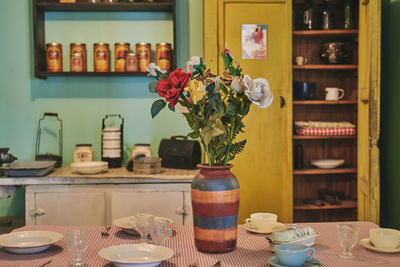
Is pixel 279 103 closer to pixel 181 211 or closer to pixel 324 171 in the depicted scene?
pixel 324 171

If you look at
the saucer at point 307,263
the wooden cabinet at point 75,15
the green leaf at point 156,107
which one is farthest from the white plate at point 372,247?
the wooden cabinet at point 75,15

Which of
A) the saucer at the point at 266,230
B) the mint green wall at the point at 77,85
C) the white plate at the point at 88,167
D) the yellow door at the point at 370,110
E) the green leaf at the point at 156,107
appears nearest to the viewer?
the green leaf at the point at 156,107

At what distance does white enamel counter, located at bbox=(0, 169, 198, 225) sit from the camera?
2967mm

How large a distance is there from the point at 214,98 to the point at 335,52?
2.31 metres

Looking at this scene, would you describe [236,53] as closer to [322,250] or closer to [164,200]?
[164,200]

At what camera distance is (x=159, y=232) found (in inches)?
61.6

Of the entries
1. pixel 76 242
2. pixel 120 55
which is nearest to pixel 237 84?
pixel 76 242

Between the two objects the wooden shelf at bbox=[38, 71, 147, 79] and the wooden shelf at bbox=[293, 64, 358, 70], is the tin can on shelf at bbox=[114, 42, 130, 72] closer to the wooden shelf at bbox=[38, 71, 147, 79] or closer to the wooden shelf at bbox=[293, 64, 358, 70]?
the wooden shelf at bbox=[38, 71, 147, 79]

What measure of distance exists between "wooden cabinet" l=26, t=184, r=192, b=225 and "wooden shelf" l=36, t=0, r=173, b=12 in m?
1.31

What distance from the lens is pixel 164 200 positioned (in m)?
2.99

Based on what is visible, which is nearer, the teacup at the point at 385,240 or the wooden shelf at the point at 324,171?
the teacup at the point at 385,240

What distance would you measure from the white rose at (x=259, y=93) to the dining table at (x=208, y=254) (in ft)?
1.68

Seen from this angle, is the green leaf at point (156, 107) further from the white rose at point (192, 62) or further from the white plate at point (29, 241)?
the white plate at point (29, 241)

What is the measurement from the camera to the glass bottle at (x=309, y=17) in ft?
11.7
